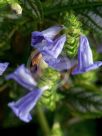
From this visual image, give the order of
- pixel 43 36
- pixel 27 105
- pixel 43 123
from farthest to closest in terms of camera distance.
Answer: pixel 43 123
pixel 27 105
pixel 43 36

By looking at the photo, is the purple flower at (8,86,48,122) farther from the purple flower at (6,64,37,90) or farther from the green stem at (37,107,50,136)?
the green stem at (37,107,50,136)

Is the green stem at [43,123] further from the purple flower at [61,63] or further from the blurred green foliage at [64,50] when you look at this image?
the purple flower at [61,63]

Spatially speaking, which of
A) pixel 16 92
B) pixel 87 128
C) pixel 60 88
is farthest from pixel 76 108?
pixel 87 128

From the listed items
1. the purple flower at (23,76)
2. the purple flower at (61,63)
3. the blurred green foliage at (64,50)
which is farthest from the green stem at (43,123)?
the purple flower at (61,63)

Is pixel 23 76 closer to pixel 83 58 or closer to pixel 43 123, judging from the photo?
pixel 83 58

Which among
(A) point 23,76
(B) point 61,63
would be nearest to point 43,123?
(A) point 23,76
